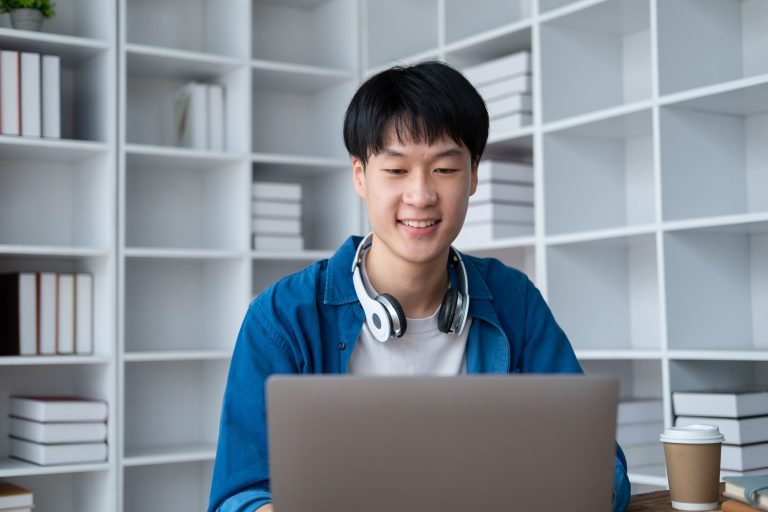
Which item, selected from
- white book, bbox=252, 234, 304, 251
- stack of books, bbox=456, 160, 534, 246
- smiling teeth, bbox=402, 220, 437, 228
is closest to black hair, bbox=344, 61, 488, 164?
smiling teeth, bbox=402, 220, 437, 228

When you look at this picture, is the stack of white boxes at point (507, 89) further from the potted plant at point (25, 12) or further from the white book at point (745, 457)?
the potted plant at point (25, 12)

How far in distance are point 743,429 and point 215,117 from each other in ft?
6.95

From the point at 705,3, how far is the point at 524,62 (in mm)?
607

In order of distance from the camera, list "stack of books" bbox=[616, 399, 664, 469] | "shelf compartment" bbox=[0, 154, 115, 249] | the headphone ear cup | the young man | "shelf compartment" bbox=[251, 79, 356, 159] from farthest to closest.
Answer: "shelf compartment" bbox=[251, 79, 356, 159], "shelf compartment" bbox=[0, 154, 115, 249], "stack of books" bbox=[616, 399, 664, 469], the headphone ear cup, the young man

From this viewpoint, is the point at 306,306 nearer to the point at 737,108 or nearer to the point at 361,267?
the point at 361,267

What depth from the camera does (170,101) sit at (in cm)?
374

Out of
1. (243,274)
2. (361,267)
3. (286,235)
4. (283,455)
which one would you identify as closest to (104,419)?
(243,274)

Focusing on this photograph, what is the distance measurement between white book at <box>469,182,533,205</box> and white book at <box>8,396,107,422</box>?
1.42 m

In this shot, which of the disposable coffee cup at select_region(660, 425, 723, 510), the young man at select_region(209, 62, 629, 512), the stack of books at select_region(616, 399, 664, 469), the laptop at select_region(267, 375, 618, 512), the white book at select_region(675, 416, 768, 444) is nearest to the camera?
the laptop at select_region(267, 375, 618, 512)

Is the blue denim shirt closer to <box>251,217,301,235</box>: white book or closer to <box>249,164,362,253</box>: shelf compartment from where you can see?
<box>251,217,301,235</box>: white book

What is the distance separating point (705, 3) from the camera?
281 centimetres

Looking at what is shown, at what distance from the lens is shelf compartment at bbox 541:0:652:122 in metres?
3.07

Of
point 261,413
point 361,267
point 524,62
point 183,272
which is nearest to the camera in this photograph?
point 261,413

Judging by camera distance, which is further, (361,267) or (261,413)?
(361,267)
